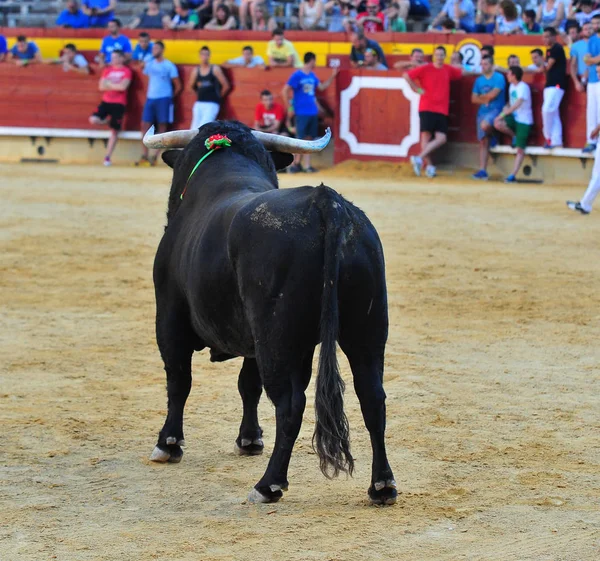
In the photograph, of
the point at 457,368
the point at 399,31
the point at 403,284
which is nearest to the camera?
the point at 457,368

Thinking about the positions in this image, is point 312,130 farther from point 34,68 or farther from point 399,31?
point 34,68

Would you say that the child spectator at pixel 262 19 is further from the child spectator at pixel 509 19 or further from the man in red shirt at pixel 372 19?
the child spectator at pixel 509 19

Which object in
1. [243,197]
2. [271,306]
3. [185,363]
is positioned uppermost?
[243,197]

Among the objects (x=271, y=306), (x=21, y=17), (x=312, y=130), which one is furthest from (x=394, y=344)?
(x=21, y=17)

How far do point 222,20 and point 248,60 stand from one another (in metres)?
2.29

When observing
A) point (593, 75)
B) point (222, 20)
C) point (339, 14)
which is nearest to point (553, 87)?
point (593, 75)

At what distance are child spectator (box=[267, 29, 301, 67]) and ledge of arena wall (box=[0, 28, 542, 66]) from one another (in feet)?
2.05

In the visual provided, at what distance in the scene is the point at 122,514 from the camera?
3.25m

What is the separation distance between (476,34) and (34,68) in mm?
6685

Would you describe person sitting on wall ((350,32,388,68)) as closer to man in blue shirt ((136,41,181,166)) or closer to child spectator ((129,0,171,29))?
man in blue shirt ((136,41,181,166))

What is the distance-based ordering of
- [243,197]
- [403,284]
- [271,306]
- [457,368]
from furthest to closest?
[403,284]
[457,368]
[243,197]
[271,306]

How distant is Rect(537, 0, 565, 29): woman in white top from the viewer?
1500 centimetres

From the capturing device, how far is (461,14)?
16.0 meters

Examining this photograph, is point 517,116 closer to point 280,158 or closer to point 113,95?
point 113,95
